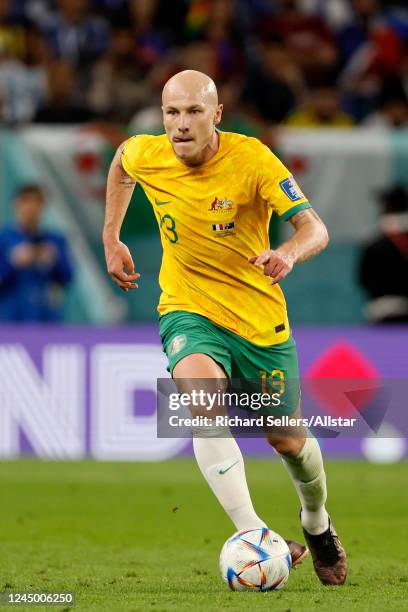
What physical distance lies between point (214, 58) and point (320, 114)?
149 cm

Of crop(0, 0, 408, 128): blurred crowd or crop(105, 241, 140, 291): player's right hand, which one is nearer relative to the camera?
crop(105, 241, 140, 291): player's right hand

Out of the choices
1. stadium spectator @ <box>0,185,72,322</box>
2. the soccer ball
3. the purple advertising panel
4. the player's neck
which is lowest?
the purple advertising panel

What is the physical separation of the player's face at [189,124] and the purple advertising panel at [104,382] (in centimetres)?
613

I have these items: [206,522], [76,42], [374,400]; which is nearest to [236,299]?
[374,400]

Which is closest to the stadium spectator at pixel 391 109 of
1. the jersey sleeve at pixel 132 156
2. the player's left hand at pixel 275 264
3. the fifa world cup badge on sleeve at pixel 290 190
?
the jersey sleeve at pixel 132 156

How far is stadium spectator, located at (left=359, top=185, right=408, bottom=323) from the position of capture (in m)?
13.2

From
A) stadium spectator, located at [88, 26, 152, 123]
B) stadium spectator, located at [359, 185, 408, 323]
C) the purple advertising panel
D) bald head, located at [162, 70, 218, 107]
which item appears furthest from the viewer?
stadium spectator, located at [88, 26, 152, 123]

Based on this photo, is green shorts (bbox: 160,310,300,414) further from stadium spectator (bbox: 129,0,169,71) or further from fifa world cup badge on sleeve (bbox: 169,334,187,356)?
stadium spectator (bbox: 129,0,169,71)

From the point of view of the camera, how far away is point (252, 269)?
22.1 ft

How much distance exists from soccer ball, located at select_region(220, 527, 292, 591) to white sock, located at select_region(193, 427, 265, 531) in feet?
0.24

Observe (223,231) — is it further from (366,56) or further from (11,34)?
(366,56)

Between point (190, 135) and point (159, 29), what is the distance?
10667 millimetres

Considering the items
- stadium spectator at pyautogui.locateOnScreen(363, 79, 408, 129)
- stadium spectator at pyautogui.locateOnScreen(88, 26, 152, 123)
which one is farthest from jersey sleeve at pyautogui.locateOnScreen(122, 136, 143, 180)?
stadium spectator at pyautogui.locateOnScreen(363, 79, 408, 129)

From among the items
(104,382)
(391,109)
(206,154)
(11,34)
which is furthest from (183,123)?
(391,109)
